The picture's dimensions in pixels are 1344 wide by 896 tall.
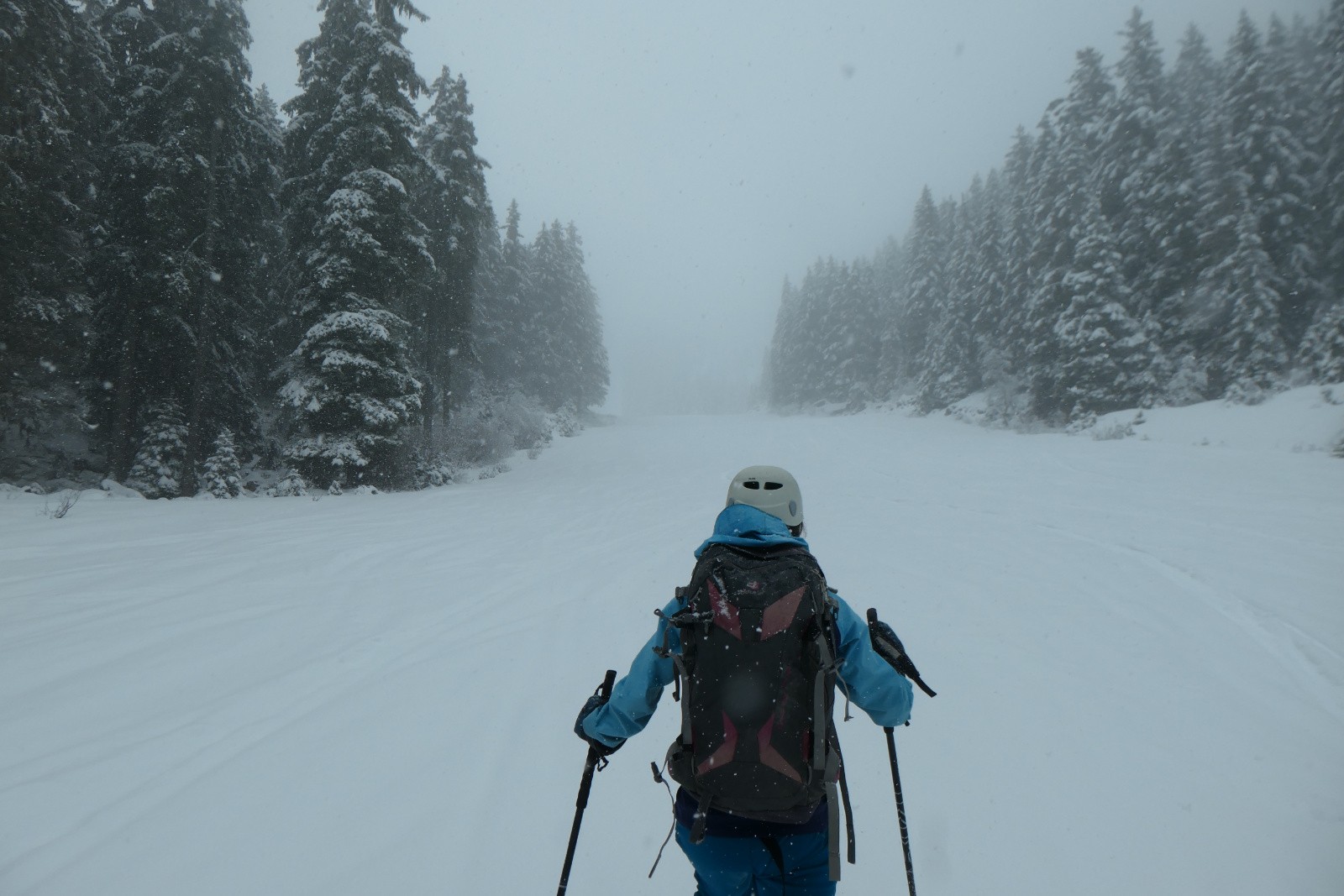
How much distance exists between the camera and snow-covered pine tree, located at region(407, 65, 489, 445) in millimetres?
19734

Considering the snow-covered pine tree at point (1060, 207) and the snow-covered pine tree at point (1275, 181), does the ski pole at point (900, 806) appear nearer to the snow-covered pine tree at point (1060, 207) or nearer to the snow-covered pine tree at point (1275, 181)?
the snow-covered pine tree at point (1060, 207)

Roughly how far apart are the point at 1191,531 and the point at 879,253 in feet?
186

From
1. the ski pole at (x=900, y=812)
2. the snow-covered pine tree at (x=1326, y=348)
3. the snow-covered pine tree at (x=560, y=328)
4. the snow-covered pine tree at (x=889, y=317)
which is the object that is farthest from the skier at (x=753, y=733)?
the snow-covered pine tree at (x=889, y=317)

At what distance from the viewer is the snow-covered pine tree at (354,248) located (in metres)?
13.1

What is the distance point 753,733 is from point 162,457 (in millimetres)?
17739

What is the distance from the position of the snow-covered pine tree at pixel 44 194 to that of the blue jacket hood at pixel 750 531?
1579cm

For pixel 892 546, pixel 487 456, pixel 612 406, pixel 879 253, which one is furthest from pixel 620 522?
pixel 612 406

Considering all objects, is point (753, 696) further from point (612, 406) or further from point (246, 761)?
point (612, 406)

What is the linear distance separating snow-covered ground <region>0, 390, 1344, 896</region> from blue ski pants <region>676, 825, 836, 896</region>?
130cm

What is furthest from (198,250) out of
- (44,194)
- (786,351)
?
(786,351)

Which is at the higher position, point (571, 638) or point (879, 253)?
point (879, 253)

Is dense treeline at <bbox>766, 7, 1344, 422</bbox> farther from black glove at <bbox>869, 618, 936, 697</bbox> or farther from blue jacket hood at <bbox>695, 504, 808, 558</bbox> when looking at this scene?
blue jacket hood at <bbox>695, 504, 808, 558</bbox>

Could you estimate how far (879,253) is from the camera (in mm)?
59312

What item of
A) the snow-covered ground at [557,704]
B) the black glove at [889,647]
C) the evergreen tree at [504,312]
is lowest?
the snow-covered ground at [557,704]
